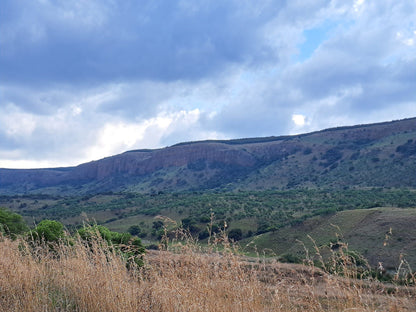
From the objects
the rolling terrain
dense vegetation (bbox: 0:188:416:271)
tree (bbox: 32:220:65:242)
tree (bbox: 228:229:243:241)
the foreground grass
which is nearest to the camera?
the foreground grass

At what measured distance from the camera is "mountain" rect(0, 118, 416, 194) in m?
71.8

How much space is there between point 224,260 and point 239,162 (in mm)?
107863

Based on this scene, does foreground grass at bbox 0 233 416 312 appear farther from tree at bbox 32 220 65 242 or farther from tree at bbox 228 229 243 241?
tree at bbox 228 229 243 241

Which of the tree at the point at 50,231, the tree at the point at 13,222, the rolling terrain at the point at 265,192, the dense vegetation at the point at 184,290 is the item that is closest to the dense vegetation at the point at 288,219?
the rolling terrain at the point at 265,192

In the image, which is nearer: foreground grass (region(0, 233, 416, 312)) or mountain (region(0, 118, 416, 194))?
foreground grass (region(0, 233, 416, 312))

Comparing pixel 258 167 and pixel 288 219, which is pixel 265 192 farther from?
pixel 258 167

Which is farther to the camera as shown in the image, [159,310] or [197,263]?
[197,263]

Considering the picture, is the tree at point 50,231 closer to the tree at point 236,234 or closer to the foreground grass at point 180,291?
the foreground grass at point 180,291

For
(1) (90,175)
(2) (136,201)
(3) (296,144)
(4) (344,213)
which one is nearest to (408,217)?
(4) (344,213)

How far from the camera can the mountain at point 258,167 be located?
7176 centimetres

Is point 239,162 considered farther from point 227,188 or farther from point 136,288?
point 136,288

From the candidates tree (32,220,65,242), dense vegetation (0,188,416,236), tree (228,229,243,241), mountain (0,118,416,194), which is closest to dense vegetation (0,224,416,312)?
tree (32,220,65,242)

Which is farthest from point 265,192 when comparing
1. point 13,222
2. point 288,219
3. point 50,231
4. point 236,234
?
point 50,231

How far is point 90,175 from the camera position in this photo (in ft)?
469
